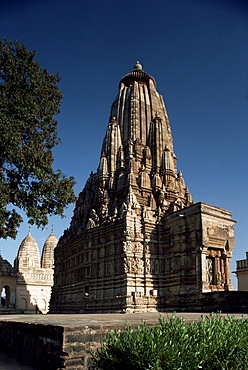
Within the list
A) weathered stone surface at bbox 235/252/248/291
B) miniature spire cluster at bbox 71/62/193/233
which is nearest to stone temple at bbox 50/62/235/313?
miniature spire cluster at bbox 71/62/193/233

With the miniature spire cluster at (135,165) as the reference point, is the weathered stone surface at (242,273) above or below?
below

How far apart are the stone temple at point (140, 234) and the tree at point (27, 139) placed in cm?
750

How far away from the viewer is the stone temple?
21.8m

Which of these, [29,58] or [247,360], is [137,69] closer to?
[29,58]

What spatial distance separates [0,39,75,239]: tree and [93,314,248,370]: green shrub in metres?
11.9

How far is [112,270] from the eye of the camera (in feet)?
79.8

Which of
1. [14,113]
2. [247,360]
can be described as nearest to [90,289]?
[14,113]

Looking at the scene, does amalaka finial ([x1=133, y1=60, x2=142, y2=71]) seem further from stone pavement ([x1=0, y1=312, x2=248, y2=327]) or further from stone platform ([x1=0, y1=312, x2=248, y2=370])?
stone platform ([x1=0, y1=312, x2=248, y2=370])

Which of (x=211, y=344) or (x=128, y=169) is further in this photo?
(x=128, y=169)

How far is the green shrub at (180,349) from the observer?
5.02 metres

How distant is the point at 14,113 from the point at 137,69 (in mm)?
22985

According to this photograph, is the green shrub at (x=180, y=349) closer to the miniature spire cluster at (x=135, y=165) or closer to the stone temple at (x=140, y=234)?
the stone temple at (x=140, y=234)

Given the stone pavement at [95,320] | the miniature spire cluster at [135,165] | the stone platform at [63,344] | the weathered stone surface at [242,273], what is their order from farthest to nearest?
the weathered stone surface at [242,273]
the miniature spire cluster at [135,165]
the stone pavement at [95,320]
the stone platform at [63,344]

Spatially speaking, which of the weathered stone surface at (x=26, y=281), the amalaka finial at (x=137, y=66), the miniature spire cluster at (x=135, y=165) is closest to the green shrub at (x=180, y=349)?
the miniature spire cluster at (x=135, y=165)
